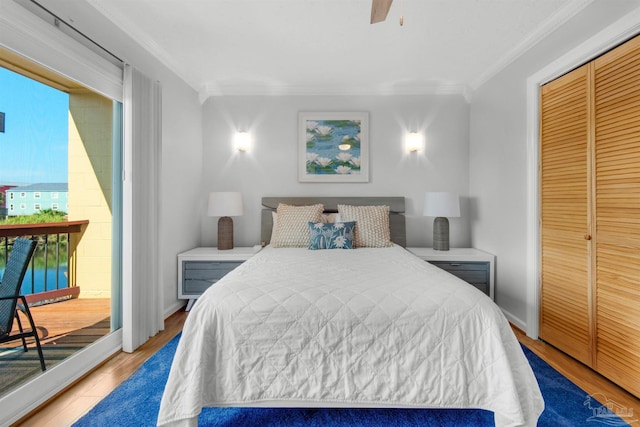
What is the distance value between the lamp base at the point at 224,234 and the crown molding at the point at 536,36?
3258 millimetres

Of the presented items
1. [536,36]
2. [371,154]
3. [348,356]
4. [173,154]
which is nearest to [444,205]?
[371,154]

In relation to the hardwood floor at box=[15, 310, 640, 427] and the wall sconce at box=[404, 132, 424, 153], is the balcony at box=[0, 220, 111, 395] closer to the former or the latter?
the hardwood floor at box=[15, 310, 640, 427]

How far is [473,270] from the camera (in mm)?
2887

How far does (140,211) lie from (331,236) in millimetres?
1655

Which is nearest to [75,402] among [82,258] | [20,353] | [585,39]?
[20,353]

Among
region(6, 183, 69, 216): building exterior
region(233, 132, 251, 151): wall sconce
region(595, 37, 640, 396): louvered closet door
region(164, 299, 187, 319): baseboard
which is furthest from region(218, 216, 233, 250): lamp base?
region(595, 37, 640, 396): louvered closet door

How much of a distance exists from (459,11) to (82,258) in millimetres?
3279

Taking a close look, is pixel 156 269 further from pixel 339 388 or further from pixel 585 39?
pixel 585 39

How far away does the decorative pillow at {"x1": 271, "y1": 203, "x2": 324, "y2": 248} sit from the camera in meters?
2.85

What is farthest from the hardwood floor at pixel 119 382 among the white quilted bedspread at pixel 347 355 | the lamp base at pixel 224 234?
the lamp base at pixel 224 234

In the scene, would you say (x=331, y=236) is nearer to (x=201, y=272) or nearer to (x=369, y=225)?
(x=369, y=225)

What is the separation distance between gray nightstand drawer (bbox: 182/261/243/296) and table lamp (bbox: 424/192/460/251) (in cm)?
217

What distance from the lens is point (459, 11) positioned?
208 centimetres

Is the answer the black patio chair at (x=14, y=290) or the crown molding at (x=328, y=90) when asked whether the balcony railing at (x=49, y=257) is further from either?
the crown molding at (x=328, y=90)
